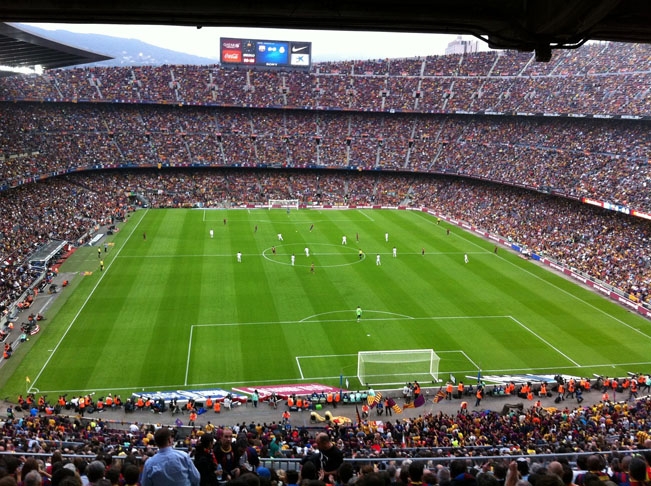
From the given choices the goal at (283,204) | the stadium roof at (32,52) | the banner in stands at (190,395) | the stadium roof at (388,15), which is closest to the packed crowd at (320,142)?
the goal at (283,204)

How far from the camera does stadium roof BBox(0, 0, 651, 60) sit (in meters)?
10.2

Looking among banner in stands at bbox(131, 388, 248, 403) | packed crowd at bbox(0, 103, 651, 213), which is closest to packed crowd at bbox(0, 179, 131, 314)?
packed crowd at bbox(0, 103, 651, 213)

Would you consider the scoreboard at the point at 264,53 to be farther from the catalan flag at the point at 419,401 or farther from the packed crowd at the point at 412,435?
the packed crowd at the point at 412,435

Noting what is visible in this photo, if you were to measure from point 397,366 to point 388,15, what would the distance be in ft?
83.9

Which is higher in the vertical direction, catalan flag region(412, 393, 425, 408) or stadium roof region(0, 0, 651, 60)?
stadium roof region(0, 0, 651, 60)

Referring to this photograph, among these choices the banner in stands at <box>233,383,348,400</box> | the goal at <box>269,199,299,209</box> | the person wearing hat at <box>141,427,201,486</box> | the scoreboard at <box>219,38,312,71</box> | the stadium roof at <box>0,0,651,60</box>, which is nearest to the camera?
the person wearing hat at <box>141,427,201,486</box>

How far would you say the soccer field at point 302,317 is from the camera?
32906 millimetres

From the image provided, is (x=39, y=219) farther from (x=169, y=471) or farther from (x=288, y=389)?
(x=169, y=471)

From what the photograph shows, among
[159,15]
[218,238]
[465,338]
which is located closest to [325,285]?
[465,338]

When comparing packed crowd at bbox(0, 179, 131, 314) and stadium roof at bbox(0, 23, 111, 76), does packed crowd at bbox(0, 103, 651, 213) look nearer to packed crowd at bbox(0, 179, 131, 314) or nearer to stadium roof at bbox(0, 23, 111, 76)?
packed crowd at bbox(0, 179, 131, 314)

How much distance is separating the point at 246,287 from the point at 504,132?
170 feet

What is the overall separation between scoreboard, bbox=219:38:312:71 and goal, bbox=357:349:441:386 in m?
70.8

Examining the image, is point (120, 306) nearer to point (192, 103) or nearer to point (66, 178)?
point (66, 178)

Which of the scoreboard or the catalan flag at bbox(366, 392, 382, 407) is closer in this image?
the catalan flag at bbox(366, 392, 382, 407)
